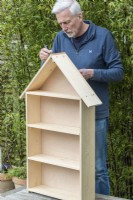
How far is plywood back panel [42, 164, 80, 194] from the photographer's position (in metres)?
3.75

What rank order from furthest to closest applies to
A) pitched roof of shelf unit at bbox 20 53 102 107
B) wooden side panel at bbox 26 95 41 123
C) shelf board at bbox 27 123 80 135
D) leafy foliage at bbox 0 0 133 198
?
leafy foliage at bbox 0 0 133 198 < wooden side panel at bbox 26 95 41 123 < shelf board at bbox 27 123 80 135 < pitched roof of shelf unit at bbox 20 53 102 107

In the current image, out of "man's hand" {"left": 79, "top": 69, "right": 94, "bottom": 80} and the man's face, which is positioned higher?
the man's face

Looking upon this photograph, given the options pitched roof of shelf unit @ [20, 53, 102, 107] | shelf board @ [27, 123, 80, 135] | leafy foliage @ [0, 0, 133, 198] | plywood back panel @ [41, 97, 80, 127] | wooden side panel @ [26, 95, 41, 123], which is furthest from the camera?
leafy foliage @ [0, 0, 133, 198]

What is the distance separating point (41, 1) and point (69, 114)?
123 cm

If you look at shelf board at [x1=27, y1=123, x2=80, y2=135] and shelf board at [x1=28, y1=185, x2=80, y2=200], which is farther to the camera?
shelf board at [x1=28, y1=185, x2=80, y2=200]

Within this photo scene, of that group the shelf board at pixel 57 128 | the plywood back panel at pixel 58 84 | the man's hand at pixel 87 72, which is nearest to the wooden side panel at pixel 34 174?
the shelf board at pixel 57 128

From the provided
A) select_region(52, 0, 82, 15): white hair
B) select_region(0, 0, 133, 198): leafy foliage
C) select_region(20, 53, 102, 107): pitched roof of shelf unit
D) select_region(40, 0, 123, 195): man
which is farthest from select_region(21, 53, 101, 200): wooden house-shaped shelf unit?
select_region(0, 0, 133, 198): leafy foliage

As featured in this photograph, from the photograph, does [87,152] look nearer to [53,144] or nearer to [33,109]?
[53,144]

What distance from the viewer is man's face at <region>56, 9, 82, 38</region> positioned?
11.9 feet

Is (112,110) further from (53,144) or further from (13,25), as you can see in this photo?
(13,25)

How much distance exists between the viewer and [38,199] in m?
3.79

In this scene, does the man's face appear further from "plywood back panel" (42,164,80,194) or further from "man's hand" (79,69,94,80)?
"plywood back panel" (42,164,80,194)

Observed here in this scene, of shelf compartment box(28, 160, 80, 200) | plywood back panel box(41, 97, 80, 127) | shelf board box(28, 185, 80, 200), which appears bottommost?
shelf board box(28, 185, 80, 200)

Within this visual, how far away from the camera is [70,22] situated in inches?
144
